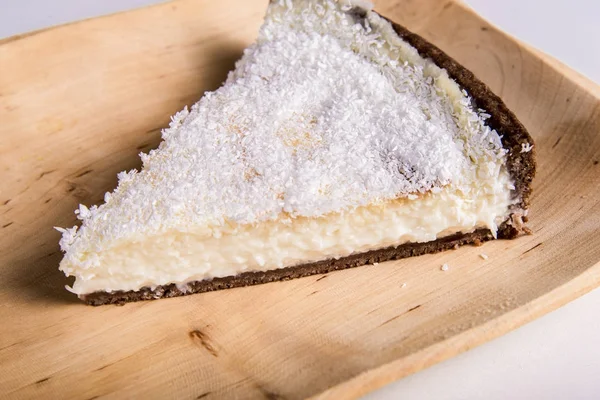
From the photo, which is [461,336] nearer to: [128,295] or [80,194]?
[128,295]

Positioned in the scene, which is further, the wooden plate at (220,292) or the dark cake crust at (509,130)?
the dark cake crust at (509,130)

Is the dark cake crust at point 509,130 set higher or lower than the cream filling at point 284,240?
higher

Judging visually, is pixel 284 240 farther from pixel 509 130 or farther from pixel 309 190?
pixel 509 130

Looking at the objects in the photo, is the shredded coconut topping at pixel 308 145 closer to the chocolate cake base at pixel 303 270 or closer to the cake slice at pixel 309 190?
the cake slice at pixel 309 190

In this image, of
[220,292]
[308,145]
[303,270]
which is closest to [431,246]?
[303,270]

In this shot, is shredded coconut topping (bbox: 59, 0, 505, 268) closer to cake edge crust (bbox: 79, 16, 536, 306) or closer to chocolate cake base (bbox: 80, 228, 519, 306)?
cake edge crust (bbox: 79, 16, 536, 306)

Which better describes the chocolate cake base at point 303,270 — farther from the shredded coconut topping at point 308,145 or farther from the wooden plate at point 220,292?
the shredded coconut topping at point 308,145

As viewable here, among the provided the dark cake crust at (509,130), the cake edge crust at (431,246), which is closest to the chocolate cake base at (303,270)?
the cake edge crust at (431,246)
